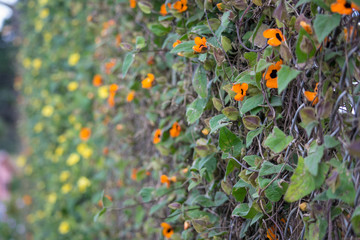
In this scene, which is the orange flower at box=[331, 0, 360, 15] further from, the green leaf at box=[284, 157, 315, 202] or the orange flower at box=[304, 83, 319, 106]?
the green leaf at box=[284, 157, 315, 202]

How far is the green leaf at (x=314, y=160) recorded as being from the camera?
0.72 m

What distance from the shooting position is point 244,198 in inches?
40.8

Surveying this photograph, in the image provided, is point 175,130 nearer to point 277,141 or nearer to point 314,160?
point 277,141

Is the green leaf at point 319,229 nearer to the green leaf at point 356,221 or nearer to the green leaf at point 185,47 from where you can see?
the green leaf at point 356,221

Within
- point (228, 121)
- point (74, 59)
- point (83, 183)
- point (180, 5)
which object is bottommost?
point (83, 183)

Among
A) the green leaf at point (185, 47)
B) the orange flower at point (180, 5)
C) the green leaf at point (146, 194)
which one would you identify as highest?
the orange flower at point (180, 5)

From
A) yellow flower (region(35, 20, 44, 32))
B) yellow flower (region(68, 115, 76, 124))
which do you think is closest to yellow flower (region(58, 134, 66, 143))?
yellow flower (region(68, 115, 76, 124))

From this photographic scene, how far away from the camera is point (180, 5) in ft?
3.85

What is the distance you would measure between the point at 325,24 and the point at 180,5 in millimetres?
590

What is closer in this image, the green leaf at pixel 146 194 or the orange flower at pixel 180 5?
the orange flower at pixel 180 5

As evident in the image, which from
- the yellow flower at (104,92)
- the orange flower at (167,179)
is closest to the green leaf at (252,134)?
the orange flower at (167,179)

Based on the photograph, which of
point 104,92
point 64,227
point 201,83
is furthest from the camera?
point 64,227

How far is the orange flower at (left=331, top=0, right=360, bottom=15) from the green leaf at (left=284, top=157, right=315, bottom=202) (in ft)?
1.11

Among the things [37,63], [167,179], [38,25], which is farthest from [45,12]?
[167,179]
